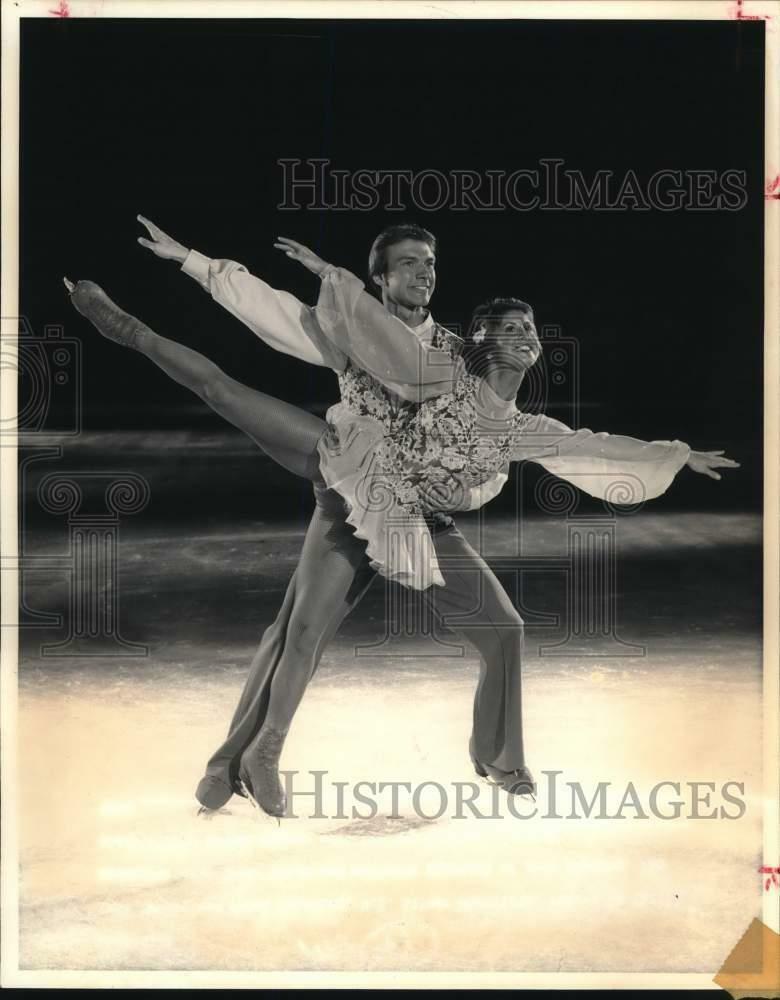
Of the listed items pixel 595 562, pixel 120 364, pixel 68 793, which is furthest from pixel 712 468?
pixel 68 793

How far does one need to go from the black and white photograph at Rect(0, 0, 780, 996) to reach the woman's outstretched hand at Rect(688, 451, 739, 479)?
0.01 meters

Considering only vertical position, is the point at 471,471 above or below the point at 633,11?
below

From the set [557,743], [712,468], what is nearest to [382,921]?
[557,743]

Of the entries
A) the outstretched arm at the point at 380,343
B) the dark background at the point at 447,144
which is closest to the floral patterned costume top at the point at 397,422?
the outstretched arm at the point at 380,343

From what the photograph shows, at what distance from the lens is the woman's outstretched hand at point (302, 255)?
4.14 metres

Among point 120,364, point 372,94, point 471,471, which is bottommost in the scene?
point 471,471

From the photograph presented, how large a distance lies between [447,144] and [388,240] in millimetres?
394

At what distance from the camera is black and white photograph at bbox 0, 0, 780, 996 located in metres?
4.16

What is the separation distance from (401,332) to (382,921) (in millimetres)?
1916

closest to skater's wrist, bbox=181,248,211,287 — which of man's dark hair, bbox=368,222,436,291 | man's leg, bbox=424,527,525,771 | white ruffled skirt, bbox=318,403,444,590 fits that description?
man's dark hair, bbox=368,222,436,291

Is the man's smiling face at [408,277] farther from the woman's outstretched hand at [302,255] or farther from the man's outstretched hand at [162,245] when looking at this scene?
the man's outstretched hand at [162,245]

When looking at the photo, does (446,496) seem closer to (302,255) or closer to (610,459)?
(610,459)

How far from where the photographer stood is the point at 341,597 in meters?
4.15

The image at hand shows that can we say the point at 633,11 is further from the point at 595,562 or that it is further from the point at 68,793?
the point at 68,793
